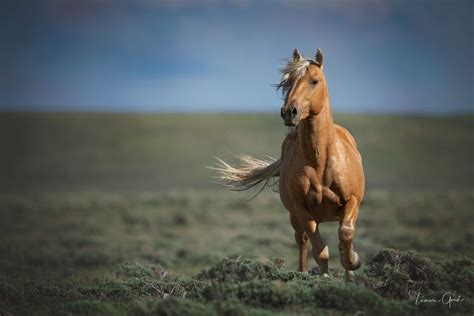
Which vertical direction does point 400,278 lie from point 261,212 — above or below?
above

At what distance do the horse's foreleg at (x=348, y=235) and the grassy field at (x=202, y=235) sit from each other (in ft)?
0.95

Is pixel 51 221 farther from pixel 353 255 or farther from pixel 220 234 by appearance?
pixel 353 255

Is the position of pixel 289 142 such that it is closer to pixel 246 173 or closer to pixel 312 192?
pixel 312 192

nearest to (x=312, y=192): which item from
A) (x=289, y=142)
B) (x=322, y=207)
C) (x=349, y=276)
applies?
(x=322, y=207)

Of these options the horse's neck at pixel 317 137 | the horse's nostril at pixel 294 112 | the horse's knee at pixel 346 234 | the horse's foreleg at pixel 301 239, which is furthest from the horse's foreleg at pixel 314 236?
the horse's nostril at pixel 294 112

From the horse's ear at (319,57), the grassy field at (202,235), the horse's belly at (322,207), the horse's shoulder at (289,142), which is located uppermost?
the horse's ear at (319,57)

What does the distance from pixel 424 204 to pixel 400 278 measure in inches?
1041

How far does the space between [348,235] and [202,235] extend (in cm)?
1656

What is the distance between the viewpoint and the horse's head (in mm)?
8266

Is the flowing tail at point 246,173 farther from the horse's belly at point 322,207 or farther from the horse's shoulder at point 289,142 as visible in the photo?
the horse's belly at point 322,207

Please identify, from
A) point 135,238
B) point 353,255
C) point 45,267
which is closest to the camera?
point 353,255

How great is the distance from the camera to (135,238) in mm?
24219

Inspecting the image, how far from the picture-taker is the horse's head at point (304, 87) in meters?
8.27

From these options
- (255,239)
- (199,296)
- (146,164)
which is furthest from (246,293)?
(146,164)
